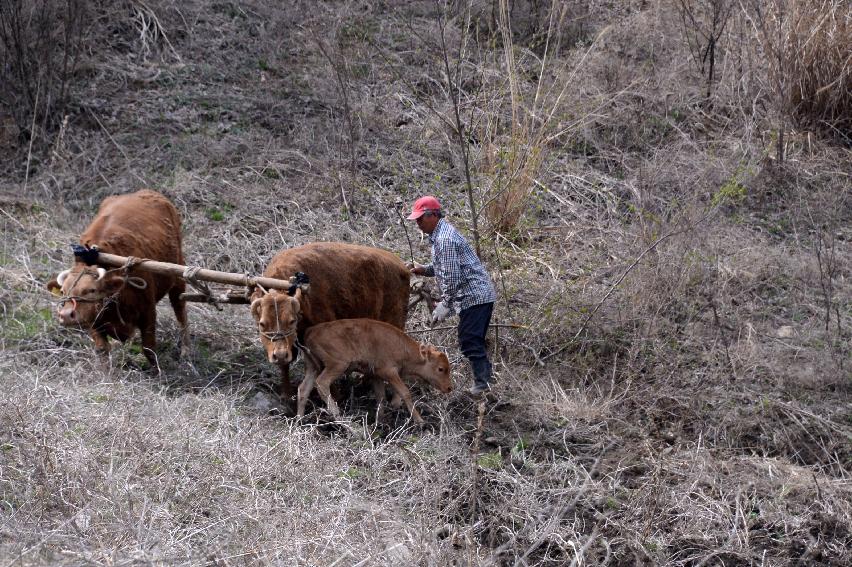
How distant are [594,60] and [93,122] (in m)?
7.99

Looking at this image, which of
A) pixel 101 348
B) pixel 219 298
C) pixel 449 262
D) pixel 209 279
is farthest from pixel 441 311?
pixel 101 348

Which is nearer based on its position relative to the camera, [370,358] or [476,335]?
[370,358]

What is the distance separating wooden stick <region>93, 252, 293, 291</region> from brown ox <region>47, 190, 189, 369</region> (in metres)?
0.12

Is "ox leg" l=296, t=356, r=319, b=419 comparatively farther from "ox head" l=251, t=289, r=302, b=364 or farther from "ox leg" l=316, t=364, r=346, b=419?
"ox head" l=251, t=289, r=302, b=364

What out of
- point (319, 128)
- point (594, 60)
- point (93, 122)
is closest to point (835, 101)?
point (594, 60)

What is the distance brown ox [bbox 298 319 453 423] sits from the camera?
8.54 meters

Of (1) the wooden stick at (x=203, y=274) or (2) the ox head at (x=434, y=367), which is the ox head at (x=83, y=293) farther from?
(2) the ox head at (x=434, y=367)

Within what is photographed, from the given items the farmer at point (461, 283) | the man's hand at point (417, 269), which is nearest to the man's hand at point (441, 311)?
the farmer at point (461, 283)

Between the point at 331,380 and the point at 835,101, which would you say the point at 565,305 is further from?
the point at 835,101

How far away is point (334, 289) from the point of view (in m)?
8.99

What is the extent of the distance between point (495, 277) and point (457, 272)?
8.15ft

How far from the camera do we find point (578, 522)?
7.65 meters

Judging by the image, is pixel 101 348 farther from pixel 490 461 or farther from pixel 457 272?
pixel 490 461

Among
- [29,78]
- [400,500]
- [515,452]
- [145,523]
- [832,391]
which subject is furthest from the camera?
[29,78]
